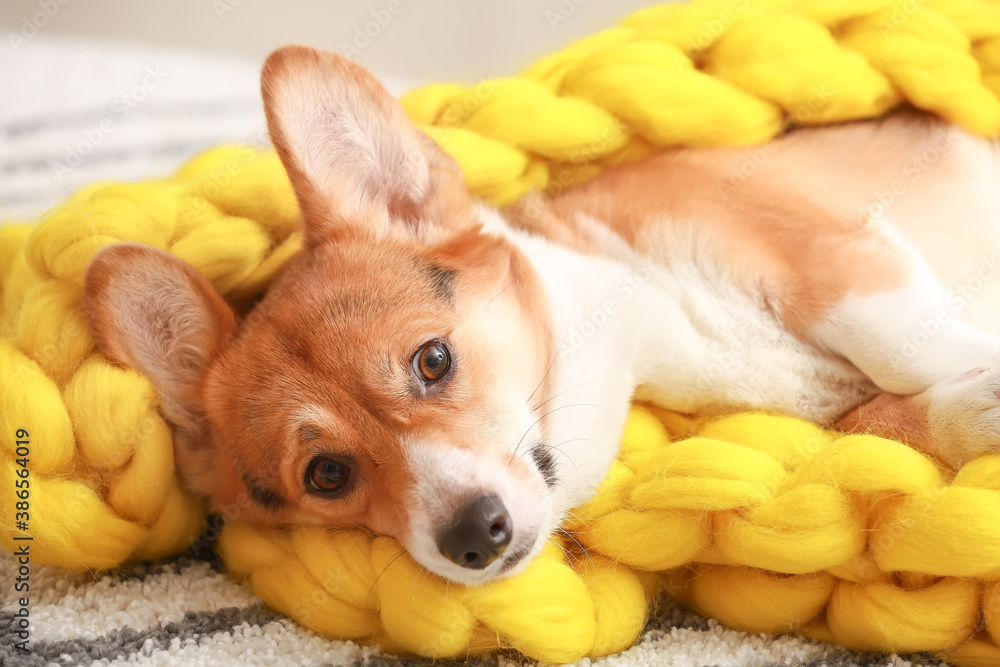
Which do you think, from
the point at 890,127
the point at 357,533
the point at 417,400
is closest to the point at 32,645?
the point at 357,533

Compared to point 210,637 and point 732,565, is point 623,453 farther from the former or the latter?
point 210,637

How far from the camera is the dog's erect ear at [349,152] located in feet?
5.16

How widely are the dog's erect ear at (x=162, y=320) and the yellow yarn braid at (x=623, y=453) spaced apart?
0.19 feet

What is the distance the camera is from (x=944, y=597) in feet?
4.00

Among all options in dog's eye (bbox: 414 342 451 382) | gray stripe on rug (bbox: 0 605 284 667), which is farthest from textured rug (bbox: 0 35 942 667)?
dog's eye (bbox: 414 342 451 382)

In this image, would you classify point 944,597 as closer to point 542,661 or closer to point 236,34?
point 542,661

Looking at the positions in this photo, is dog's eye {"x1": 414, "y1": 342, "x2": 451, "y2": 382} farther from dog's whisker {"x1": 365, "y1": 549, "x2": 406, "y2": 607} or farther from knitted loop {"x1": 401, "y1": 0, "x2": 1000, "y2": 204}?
knitted loop {"x1": 401, "y1": 0, "x2": 1000, "y2": 204}

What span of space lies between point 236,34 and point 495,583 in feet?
9.26

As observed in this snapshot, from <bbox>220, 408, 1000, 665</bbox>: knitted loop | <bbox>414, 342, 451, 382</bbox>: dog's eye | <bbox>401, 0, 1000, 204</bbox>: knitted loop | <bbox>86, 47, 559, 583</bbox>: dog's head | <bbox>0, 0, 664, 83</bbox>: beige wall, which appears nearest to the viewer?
<bbox>220, 408, 1000, 665</bbox>: knitted loop

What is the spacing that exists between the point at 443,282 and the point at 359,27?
2.07 meters

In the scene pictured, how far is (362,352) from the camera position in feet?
4.72

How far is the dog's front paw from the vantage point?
1374 millimetres

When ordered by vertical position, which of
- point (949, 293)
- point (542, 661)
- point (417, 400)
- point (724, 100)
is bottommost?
point (542, 661)

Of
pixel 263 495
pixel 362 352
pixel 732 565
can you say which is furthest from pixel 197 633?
pixel 732 565
